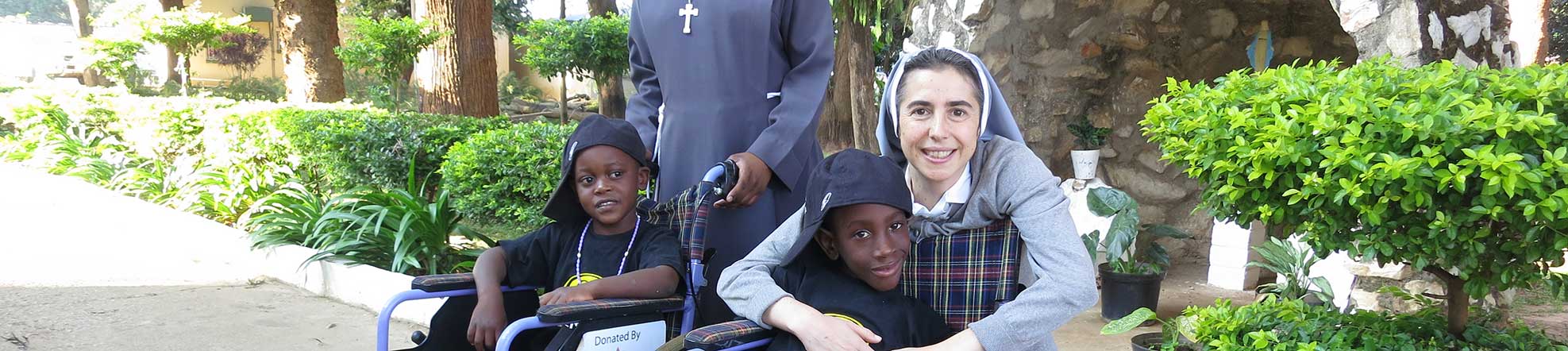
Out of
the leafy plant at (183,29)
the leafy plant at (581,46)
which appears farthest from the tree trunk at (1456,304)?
the leafy plant at (183,29)

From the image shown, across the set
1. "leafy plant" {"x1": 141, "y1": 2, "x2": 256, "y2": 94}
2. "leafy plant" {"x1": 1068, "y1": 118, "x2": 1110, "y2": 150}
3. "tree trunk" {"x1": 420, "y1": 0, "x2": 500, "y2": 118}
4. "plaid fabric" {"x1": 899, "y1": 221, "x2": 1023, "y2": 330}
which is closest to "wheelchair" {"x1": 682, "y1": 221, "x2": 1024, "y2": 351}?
"plaid fabric" {"x1": 899, "y1": 221, "x2": 1023, "y2": 330}

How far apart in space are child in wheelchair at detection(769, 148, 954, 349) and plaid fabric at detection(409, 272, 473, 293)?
3.13 ft

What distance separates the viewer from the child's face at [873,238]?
7.29ft

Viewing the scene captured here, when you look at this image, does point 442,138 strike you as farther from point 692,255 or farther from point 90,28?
point 90,28

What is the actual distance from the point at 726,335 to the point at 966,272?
1.87ft

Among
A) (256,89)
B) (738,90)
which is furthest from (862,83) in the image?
(256,89)

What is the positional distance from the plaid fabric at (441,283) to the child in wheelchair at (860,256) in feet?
3.13

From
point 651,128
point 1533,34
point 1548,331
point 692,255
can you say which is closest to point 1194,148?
point 692,255

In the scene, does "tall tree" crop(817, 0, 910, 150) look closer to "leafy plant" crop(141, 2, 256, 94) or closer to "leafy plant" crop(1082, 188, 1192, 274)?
"leafy plant" crop(1082, 188, 1192, 274)

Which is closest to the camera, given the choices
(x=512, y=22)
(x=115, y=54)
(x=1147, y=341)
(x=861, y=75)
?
(x=1147, y=341)

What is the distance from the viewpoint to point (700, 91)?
300 cm

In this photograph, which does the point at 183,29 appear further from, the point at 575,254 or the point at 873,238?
the point at 873,238

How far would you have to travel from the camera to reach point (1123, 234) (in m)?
5.07

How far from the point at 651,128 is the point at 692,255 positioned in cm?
63
